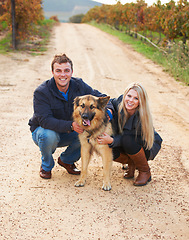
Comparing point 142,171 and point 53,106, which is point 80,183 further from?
point 53,106

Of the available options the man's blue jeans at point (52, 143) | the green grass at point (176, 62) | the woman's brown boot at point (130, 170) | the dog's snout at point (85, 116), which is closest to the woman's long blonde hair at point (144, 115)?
the woman's brown boot at point (130, 170)

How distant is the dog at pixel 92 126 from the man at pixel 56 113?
5.4 inches

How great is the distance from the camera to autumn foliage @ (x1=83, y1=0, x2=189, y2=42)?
35.1 ft

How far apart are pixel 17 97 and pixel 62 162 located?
13.2 ft

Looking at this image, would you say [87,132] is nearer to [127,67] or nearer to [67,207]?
[67,207]

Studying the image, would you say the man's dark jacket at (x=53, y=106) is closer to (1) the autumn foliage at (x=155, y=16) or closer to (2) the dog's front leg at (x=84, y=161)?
(2) the dog's front leg at (x=84, y=161)

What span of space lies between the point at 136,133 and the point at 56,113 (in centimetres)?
116

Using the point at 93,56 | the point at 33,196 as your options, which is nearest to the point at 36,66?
the point at 93,56

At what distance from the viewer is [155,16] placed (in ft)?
51.0

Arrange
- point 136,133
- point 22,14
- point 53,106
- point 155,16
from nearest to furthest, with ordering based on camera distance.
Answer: point 136,133, point 53,106, point 22,14, point 155,16

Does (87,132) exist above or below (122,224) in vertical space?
above

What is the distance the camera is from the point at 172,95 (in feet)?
26.7

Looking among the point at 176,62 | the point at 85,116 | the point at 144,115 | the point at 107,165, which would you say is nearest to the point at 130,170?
the point at 107,165

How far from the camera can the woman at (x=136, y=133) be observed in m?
3.43
